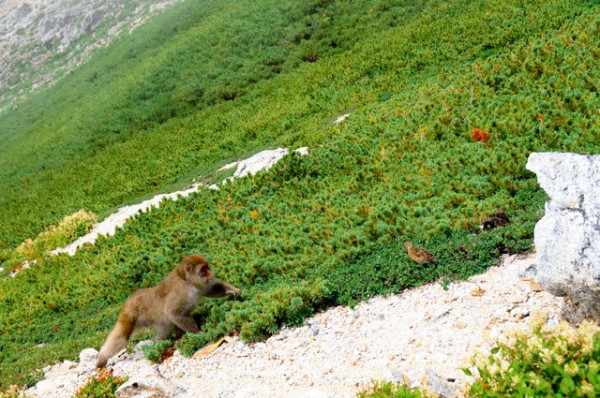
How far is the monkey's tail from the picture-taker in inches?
364

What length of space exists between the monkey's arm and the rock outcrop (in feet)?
19.3

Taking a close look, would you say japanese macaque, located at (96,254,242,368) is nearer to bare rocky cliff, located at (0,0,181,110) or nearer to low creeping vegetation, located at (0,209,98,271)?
low creeping vegetation, located at (0,209,98,271)

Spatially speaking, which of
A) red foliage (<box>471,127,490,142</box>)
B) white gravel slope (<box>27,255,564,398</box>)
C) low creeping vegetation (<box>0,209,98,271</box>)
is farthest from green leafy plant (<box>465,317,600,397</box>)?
low creeping vegetation (<box>0,209,98,271</box>)

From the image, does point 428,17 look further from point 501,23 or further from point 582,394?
point 582,394

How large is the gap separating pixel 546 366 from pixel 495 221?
513cm

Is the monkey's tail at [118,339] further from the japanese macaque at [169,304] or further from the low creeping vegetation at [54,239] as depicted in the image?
the low creeping vegetation at [54,239]

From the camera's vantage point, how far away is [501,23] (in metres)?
22.3

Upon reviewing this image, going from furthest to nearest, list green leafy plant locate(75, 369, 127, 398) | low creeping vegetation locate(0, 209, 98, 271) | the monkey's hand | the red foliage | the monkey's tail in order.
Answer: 1. low creeping vegetation locate(0, 209, 98, 271)
2. the red foliage
3. the monkey's hand
4. the monkey's tail
5. green leafy plant locate(75, 369, 127, 398)

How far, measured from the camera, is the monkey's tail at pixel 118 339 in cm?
925

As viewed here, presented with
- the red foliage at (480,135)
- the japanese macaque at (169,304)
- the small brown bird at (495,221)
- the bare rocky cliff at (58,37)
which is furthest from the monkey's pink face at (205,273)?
the bare rocky cliff at (58,37)

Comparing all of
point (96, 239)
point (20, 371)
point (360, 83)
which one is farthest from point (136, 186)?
point (20, 371)

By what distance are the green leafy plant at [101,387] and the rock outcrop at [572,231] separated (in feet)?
22.1

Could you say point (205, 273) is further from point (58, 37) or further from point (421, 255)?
point (58, 37)

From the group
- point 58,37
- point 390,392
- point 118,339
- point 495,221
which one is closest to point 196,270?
point 118,339
